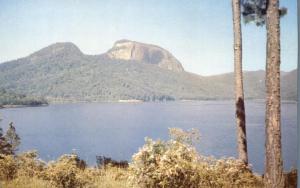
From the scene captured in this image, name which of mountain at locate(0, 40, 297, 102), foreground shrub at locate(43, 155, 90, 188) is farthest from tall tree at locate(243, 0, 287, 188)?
mountain at locate(0, 40, 297, 102)

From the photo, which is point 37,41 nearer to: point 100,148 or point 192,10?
point 192,10

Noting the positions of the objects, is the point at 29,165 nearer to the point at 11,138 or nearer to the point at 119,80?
the point at 11,138

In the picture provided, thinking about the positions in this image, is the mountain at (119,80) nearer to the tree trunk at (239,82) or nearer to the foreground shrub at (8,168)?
the foreground shrub at (8,168)

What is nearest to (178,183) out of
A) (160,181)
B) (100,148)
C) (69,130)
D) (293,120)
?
(160,181)

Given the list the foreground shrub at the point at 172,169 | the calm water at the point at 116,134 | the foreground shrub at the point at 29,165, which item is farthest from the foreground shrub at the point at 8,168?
the calm water at the point at 116,134

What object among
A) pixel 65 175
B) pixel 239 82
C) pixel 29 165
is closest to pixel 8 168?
pixel 29 165

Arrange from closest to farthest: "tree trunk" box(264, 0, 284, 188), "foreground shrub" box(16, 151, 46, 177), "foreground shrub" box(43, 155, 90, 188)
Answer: "tree trunk" box(264, 0, 284, 188) → "foreground shrub" box(43, 155, 90, 188) → "foreground shrub" box(16, 151, 46, 177)

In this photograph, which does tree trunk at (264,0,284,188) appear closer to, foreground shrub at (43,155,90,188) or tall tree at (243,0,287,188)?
tall tree at (243,0,287,188)
